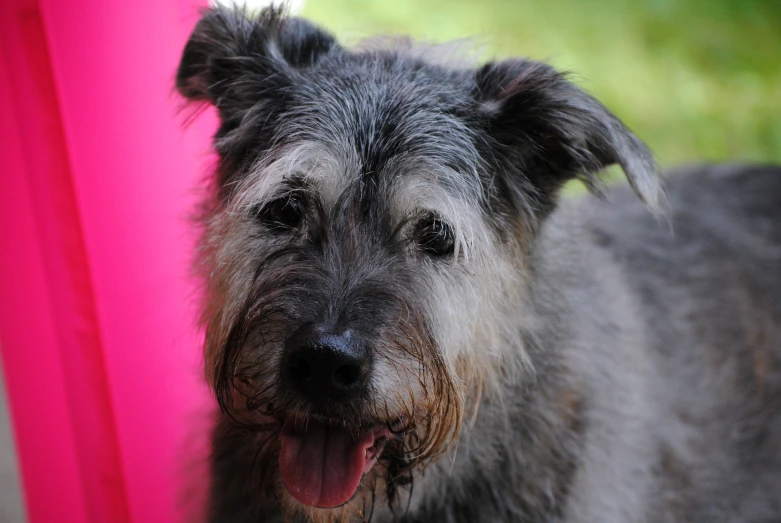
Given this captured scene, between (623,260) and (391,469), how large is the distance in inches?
66.4

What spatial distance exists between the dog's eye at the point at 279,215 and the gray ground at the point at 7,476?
1320 millimetres

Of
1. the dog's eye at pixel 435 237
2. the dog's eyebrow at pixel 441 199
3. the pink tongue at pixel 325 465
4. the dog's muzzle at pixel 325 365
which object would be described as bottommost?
the pink tongue at pixel 325 465

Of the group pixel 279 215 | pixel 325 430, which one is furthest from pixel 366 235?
pixel 325 430

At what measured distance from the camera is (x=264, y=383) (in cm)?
223

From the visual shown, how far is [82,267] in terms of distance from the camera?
312cm

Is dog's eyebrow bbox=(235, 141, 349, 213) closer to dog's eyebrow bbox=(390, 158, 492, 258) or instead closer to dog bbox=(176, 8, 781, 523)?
dog bbox=(176, 8, 781, 523)

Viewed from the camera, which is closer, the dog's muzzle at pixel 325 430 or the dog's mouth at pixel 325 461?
the dog's muzzle at pixel 325 430

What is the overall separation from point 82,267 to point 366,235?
52.6 inches

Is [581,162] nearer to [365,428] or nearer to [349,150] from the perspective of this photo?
[349,150]

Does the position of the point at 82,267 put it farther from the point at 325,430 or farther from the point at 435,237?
the point at 435,237

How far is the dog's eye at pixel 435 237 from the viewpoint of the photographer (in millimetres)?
2457

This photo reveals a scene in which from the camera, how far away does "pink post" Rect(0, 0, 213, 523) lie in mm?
3027

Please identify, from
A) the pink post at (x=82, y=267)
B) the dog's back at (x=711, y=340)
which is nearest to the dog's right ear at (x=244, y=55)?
the pink post at (x=82, y=267)

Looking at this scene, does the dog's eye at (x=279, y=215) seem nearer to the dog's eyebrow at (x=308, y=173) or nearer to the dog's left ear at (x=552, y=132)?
the dog's eyebrow at (x=308, y=173)
